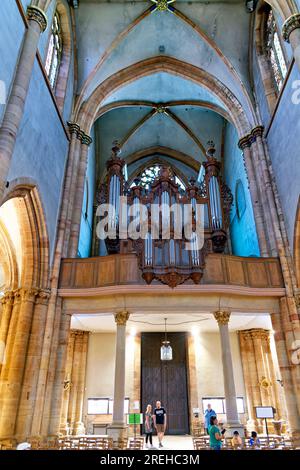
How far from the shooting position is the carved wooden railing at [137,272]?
35.1 ft

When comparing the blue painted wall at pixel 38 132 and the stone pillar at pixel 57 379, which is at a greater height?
the blue painted wall at pixel 38 132

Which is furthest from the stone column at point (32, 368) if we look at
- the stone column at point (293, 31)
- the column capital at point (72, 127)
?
the stone column at point (293, 31)

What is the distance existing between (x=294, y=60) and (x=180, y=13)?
648cm

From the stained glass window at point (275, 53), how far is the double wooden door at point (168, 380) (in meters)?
11.1

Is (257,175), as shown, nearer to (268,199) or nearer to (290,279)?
(268,199)

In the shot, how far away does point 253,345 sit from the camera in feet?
47.3

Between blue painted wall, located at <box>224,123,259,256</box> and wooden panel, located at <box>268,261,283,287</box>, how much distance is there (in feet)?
9.00

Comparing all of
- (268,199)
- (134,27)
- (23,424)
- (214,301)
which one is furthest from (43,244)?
(134,27)

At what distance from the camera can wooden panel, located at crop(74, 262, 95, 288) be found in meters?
11.0

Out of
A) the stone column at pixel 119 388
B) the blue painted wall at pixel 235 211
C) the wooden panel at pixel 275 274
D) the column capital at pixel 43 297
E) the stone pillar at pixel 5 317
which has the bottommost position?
the stone column at pixel 119 388

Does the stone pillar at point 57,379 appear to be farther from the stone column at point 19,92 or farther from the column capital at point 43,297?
the stone column at point 19,92

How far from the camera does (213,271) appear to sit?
10.8m

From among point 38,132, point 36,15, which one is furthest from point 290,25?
point 38,132

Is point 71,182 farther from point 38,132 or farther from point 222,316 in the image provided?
point 222,316
